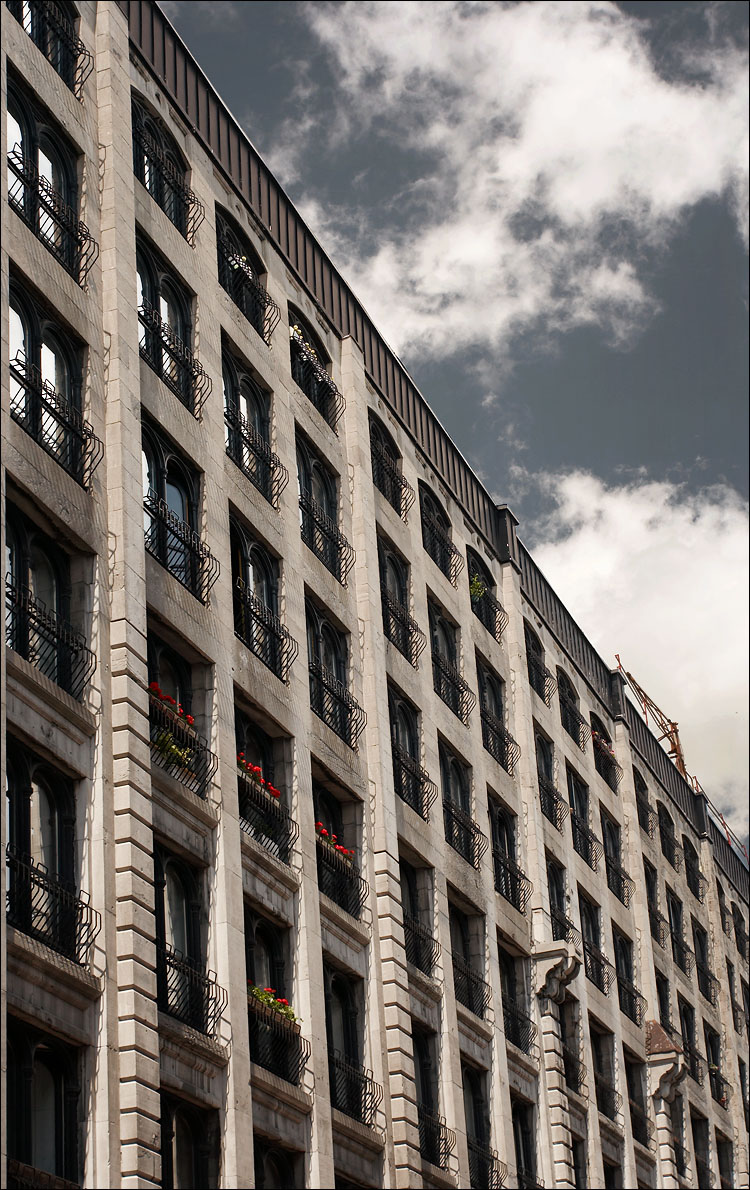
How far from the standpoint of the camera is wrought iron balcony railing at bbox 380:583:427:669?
41.8 meters

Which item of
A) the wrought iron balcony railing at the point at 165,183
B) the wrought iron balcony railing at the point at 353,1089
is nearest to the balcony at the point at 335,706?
the wrought iron balcony railing at the point at 353,1089

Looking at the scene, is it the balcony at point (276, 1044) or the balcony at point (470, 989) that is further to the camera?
the balcony at point (470, 989)

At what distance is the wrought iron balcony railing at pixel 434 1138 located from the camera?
3653 centimetres

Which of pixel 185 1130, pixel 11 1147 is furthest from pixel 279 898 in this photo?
pixel 11 1147

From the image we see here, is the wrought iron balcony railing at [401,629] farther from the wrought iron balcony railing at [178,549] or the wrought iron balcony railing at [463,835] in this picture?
the wrought iron balcony railing at [178,549]

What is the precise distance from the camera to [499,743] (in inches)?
1890

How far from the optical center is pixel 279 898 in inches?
1273

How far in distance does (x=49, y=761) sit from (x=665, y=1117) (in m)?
33.0

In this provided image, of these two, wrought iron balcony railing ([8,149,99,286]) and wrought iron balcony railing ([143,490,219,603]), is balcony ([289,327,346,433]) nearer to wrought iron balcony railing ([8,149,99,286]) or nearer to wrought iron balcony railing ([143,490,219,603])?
wrought iron balcony railing ([143,490,219,603])

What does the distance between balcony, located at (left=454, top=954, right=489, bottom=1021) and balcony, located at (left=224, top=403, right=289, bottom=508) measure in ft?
39.2

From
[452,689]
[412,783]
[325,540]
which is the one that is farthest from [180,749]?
[452,689]

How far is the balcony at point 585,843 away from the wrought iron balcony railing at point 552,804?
85 cm

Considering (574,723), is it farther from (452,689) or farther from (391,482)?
(391,482)

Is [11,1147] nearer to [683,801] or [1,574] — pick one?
[1,574]
